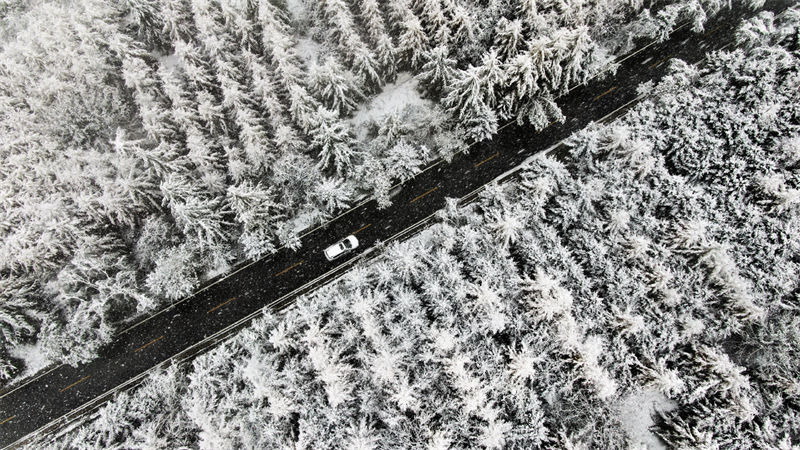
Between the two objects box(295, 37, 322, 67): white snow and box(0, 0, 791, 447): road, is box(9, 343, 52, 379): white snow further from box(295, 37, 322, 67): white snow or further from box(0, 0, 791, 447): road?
box(295, 37, 322, 67): white snow

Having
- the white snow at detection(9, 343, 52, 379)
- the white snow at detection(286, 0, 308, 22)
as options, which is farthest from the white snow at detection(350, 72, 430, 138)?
the white snow at detection(9, 343, 52, 379)

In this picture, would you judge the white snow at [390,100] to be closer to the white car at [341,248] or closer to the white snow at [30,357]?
the white car at [341,248]

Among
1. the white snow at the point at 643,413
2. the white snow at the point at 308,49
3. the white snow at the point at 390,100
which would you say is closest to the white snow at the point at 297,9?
the white snow at the point at 308,49

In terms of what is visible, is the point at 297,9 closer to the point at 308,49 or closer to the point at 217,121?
the point at 308,49

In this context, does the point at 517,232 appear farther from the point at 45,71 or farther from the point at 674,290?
the point at 45,71

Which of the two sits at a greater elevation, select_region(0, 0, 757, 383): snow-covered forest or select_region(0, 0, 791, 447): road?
select_region(0, 0, 757, 383): snow-covered forest

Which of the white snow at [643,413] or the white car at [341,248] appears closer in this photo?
the white snow at [643,413]
